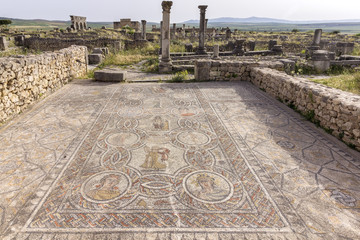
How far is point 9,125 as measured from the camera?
4.23m

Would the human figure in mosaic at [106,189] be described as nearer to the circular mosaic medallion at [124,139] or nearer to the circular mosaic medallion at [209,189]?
the circular mosaic medallion at [209,189]

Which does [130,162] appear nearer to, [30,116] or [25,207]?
[25,207]

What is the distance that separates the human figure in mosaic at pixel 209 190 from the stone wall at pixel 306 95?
2.36 metres

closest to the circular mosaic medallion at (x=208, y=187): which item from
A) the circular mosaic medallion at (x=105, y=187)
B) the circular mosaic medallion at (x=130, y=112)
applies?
the circular mosaic medallion at (x=105, y=187)

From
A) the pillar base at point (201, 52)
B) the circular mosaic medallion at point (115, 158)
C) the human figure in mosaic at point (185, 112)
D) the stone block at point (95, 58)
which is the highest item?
the pillar base at point (201, 52)

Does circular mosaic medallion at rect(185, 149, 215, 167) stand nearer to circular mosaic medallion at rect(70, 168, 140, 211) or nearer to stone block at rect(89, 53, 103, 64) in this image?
circular mosaic medallion at rect(70, 168, 140, 211)

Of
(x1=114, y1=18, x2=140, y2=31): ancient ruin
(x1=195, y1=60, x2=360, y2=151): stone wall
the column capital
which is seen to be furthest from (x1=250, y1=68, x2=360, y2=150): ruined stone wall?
(x1=114, y1=18, x2=140, y2=31): ancient ruin

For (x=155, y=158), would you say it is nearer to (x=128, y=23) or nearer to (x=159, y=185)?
(x=159, y=185)

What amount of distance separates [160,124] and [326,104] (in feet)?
9.94

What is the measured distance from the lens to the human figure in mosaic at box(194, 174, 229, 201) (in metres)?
2.47

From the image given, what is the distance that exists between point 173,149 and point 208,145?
1.85ft

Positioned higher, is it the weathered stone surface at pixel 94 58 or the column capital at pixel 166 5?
the column capital at pixel 166 5

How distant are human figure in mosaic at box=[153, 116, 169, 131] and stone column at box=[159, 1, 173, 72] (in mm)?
6329

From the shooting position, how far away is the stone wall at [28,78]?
14.5 feet
